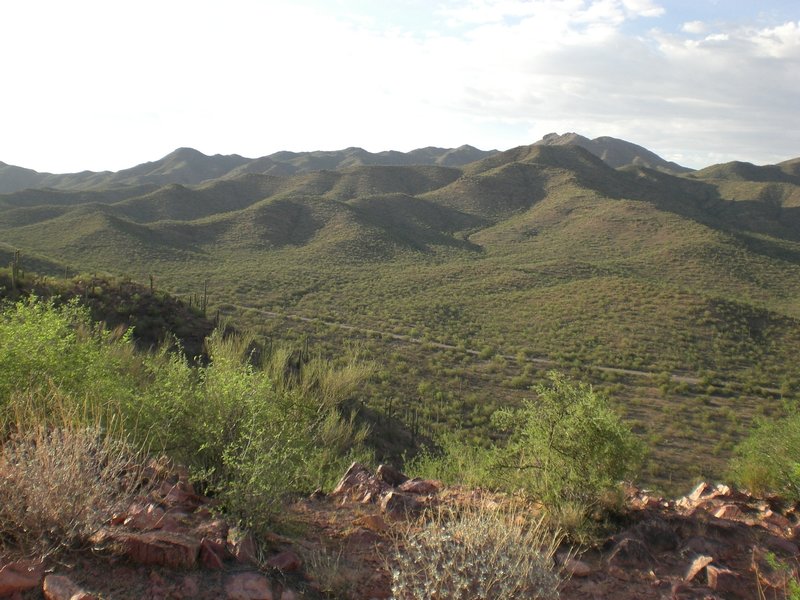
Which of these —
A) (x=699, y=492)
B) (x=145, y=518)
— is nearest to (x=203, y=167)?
(x=699, y=492)

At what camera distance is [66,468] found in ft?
12.7

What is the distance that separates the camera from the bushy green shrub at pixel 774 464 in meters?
7.45

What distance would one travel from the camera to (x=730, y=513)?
22.2 ft

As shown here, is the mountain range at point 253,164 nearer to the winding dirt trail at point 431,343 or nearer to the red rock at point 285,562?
the winding dirt trail at point 431,343

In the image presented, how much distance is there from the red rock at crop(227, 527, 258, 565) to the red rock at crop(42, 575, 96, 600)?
43.8 inches

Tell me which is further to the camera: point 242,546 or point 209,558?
point 242,546

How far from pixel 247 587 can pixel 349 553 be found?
3.95 feet

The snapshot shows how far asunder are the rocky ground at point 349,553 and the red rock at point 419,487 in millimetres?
17

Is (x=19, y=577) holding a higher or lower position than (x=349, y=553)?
higher

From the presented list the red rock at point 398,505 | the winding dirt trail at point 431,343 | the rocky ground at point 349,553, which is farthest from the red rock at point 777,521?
the winding dirt trail at point 431,343

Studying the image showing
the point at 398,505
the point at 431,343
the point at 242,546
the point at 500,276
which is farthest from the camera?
the point at 500,276

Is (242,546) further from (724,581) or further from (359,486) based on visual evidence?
(724,581)

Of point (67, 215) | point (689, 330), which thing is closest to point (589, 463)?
point (689, 330)

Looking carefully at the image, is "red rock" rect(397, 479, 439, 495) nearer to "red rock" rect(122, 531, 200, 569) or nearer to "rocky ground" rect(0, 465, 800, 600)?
"rocky ground" rect(0, 465, 800, 600)
